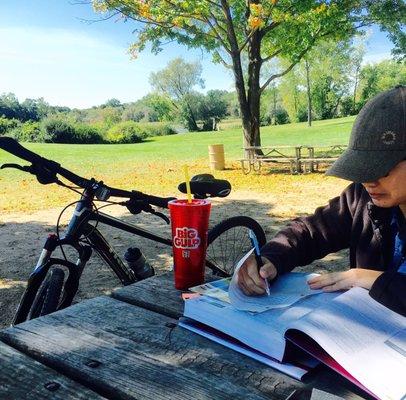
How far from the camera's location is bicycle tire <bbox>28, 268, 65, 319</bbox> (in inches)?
88.4

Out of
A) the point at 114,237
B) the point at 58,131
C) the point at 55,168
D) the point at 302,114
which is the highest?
the point at 302,114

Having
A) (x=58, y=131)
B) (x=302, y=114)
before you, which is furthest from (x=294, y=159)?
(x=302, y=114)

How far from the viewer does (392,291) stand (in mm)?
1233

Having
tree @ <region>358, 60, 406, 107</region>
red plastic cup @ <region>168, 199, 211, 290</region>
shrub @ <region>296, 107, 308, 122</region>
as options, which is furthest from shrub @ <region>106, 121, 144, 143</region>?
red plastic cup @ <region>168, 199, 211, 290</region>

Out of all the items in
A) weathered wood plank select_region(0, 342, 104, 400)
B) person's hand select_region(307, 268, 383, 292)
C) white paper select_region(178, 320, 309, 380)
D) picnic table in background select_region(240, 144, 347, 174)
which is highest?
person's hand select_region(307, 268, 383, 292)

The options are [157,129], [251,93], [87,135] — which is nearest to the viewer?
[251,93]

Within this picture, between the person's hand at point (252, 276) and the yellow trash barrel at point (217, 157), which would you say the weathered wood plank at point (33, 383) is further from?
the yellow trash barrel at point (217, 157)

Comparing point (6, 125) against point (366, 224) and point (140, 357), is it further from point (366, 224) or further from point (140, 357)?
point (140, 357)

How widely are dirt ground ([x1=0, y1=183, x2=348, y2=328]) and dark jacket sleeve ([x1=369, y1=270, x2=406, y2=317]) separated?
3.63 metres

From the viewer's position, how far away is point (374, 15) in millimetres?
15258

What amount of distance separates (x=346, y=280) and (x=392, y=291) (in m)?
0.23

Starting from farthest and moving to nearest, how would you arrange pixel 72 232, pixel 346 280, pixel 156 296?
pixel 72 232
pixel 156 296
pixel 346 280

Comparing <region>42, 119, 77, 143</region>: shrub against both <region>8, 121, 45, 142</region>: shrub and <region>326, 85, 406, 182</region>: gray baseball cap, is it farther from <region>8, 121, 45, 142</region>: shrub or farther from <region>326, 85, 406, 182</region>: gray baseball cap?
<region>326, 85, 406, 182</region>: gray baseball cap

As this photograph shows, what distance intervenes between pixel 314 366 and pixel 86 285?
4081mm
